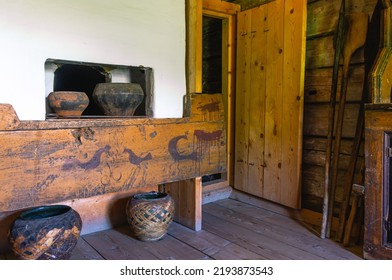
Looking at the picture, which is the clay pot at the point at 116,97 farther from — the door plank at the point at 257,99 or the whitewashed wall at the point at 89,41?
the door plank at the point at 257,99

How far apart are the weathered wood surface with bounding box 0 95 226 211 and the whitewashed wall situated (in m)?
0.39

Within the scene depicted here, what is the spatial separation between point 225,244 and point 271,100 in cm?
119

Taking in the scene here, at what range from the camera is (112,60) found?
2.17 m

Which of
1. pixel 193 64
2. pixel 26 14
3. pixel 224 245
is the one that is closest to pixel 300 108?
pixel 193 64

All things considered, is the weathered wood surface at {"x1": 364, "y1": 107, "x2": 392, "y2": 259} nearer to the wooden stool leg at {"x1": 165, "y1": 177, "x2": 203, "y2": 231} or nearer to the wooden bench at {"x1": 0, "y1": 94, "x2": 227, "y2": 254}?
the wooden bench at {"x1": 0, "y1": 94, "x2": 227, "y2": 254}

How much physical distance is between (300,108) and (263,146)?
1.57 ft

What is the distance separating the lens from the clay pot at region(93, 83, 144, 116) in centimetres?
200

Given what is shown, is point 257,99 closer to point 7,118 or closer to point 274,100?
point 274,100

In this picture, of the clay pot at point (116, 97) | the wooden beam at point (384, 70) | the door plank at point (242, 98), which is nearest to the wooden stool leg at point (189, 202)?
the clay pot at point (116, 97)

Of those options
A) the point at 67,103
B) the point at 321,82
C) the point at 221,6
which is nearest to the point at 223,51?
the point at 221,6

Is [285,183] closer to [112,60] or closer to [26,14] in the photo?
[112,60]

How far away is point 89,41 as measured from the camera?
6.77 feet

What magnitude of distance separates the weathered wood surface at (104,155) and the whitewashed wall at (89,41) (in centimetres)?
39

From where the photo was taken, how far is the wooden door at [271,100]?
8.04 ft
